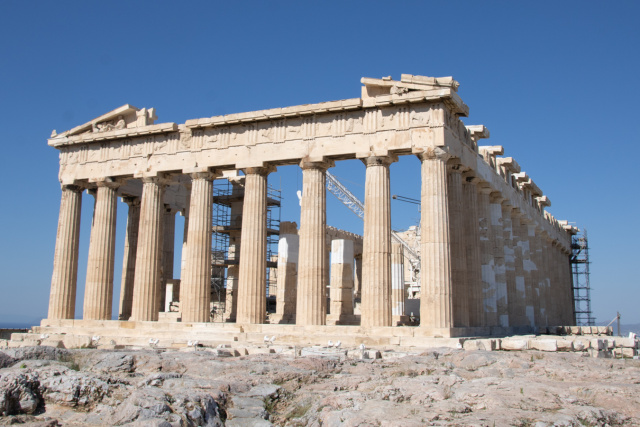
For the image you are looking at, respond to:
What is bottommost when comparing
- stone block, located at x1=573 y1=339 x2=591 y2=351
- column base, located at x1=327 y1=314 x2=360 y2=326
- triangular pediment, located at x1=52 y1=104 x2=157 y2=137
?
stone block, located at x1=573 y1=339 x2=591 y2=351

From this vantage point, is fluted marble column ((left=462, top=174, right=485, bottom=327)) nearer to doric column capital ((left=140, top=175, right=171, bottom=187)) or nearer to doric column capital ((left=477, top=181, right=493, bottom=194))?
doric column capital ((left=477, top=181, right=493, bottom=194))

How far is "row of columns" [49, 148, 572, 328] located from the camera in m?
25.2

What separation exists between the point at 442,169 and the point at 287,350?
9.61m

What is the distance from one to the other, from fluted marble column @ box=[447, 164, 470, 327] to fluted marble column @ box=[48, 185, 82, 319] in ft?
62.2

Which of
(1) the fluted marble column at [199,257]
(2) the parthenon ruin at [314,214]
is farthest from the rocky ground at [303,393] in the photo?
(1) the fluted marble column at [199,257]

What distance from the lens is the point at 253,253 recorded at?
92.6ft

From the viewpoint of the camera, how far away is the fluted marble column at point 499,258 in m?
31.1

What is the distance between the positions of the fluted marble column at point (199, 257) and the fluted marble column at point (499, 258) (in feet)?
44.7

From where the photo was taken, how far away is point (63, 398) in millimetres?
11398

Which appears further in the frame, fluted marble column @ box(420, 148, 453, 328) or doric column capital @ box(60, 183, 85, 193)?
doric column capital @ box(60, 183, 85, 193)

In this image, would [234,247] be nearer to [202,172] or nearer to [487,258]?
[202,172]

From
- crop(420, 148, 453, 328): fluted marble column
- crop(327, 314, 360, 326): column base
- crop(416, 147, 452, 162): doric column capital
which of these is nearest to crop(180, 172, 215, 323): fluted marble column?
crop(327, 314, 360, 326): column base

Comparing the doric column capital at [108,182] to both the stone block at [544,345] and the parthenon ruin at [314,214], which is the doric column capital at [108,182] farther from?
the stone block at [544,345]

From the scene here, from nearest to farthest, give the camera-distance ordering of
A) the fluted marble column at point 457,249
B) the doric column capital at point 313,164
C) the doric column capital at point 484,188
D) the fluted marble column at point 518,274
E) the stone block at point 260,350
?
the stone block at point 260,350
the fluted marble column at point 457,249
the doric column capital at point 313,164
the doric column capital at point 484,188
the fluted marble column at point 518,274
